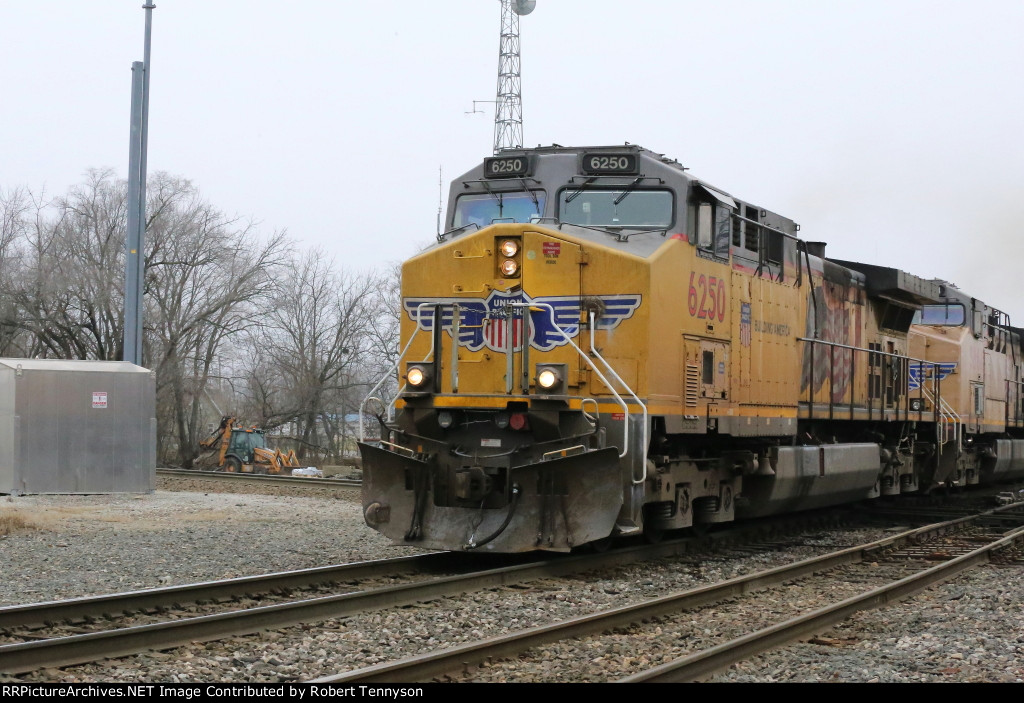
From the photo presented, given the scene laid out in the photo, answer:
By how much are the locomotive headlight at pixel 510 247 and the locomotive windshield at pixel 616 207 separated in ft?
2.41

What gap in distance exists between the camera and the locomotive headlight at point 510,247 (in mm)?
9805

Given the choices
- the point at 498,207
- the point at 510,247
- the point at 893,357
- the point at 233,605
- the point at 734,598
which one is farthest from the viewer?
the point at 893,357

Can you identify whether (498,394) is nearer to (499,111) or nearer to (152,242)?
(499,111)

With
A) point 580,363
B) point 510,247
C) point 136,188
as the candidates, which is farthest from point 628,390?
point 136,188

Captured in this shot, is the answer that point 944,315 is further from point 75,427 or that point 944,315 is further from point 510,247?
point 75,427

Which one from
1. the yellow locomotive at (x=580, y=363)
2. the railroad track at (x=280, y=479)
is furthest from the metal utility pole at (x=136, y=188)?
the yellow locomotive at (x=580, y=363)

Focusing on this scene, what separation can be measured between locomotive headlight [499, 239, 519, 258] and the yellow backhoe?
67.6 ft

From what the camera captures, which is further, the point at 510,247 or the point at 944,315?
the point at 944,315

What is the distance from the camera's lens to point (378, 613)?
773 cm

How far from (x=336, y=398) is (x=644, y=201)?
36.8 m

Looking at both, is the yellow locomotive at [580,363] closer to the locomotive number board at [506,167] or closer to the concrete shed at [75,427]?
the locomotive number board at [506,167]

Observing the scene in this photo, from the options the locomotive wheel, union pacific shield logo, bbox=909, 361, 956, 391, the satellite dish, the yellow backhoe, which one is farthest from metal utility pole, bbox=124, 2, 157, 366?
the satellite dish

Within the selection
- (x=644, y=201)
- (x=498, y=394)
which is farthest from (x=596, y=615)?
(x=644, y=201)

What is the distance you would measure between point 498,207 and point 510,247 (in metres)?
0.91
